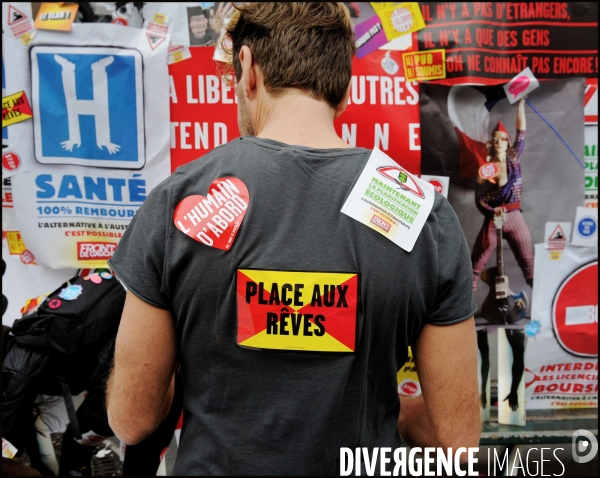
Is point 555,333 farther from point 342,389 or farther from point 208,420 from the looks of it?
point 208,420

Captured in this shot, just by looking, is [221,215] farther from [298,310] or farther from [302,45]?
[302,45]

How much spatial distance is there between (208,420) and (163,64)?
1601 mm

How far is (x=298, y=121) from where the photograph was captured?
1292mm

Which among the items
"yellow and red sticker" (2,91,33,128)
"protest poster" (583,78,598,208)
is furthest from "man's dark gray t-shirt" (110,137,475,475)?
"protest poster" (583,78,598,208)

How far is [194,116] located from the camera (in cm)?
243

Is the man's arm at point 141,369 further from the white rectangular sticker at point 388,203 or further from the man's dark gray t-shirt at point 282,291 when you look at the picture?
the white rectangular sticker at point 388,203

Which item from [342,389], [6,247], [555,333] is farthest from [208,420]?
[555,333]

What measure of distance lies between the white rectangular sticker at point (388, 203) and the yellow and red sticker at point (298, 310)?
12 centimetres

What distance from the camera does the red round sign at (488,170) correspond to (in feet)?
8.23

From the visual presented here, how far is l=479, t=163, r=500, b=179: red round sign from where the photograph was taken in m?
2.51

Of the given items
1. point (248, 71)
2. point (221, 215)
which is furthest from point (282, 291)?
point (248, 71)

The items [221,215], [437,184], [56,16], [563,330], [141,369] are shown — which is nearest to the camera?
[221,215]

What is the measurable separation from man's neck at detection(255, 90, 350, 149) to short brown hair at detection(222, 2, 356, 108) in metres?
0.02

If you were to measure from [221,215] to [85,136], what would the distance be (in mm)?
1477
